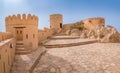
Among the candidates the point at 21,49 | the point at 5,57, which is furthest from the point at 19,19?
the point at 5,57

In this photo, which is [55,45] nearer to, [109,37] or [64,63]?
[64,63]

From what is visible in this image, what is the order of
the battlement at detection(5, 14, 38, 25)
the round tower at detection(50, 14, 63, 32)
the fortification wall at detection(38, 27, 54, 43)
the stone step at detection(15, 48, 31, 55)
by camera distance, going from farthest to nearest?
the round tower at detection(50, 14, 63, 32), the fortification wall at detection(38, 27, 54, 43), the battlement at detection(5, 14, 38, 25), the stone step at detection(15, 48, 31, 55)

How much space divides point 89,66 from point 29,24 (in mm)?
5988

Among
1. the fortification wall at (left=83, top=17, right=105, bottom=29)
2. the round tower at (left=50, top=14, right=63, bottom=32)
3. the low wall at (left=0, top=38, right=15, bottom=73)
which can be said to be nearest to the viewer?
the low wall at (left=0, top=38, right=15, bottom=73)

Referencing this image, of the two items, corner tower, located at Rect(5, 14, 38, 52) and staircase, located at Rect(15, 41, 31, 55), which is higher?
corner tower, located at Rect(5, 14, 38, 52)

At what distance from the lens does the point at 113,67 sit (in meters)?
7.31

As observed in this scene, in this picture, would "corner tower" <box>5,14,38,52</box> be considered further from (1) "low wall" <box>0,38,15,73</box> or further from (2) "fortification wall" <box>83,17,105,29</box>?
(2) "fortification wall" <box>83,17,105,29</box>

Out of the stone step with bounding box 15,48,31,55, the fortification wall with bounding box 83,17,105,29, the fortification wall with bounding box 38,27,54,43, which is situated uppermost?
the fortification wall with bounding box 83,17,105,29

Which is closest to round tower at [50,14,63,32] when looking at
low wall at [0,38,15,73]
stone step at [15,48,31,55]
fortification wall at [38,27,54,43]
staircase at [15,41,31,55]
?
fortification wall at [38,27,54,43]

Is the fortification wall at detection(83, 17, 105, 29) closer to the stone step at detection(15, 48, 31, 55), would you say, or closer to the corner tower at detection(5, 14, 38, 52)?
the corner tower at detection(5, 14, 38, 52)

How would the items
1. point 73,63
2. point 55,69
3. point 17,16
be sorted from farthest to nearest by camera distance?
point 17,16, point 73,63, point 55,69

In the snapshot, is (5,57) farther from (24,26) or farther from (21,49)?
(24,26)

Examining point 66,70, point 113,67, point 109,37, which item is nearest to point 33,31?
point 66,70

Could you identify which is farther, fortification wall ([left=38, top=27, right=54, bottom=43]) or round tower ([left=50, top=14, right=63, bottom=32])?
round tower ([left=50, top=14, right=63, bottom=32])
